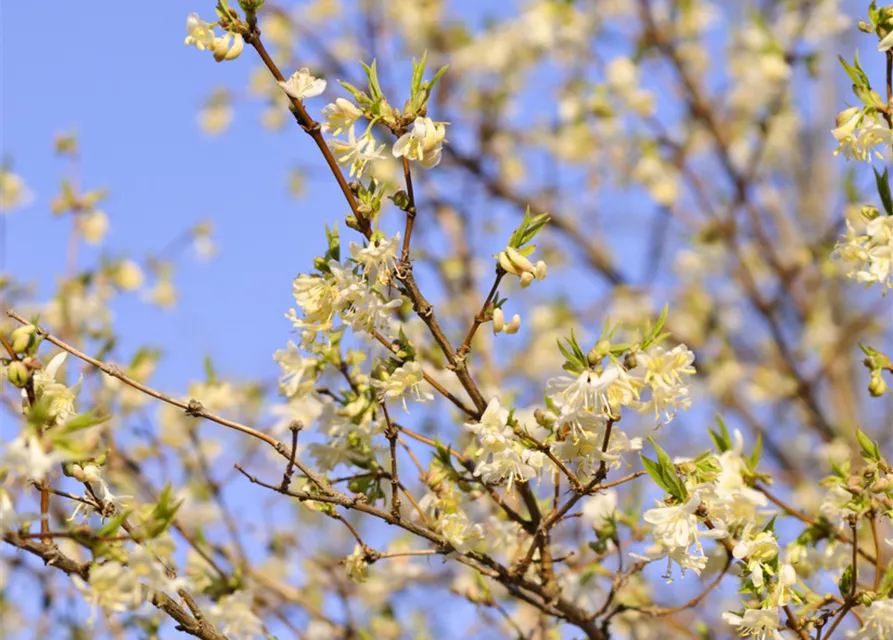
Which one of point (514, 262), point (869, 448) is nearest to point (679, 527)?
point (869, 448)

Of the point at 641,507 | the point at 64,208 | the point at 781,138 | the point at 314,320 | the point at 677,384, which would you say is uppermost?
the point at 781,138

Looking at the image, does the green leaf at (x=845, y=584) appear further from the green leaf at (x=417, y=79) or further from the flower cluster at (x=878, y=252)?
the green leaf at (x=417, y=79)

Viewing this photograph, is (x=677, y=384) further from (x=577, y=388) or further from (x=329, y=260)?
(x=329, y=260)

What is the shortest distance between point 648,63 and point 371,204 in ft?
12.5

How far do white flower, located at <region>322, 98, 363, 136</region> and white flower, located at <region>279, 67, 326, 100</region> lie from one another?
4 centimetres

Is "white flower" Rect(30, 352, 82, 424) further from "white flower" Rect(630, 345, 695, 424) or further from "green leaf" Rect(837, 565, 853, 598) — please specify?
"green leaf" Rect(837, 565, 853, 598)

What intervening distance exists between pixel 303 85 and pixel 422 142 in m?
0.24

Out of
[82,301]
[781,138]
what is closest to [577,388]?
[82,301]

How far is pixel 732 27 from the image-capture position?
5.45m

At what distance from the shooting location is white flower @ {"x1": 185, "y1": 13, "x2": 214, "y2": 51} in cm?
175

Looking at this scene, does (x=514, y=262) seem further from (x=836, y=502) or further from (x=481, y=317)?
(x=836, y=502)

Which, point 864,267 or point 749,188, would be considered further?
point 749,188

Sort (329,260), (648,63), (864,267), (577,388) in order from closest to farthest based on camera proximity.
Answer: (577,388) < (329,260) < (864,267) < (648,63)

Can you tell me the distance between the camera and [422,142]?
1.71 m
